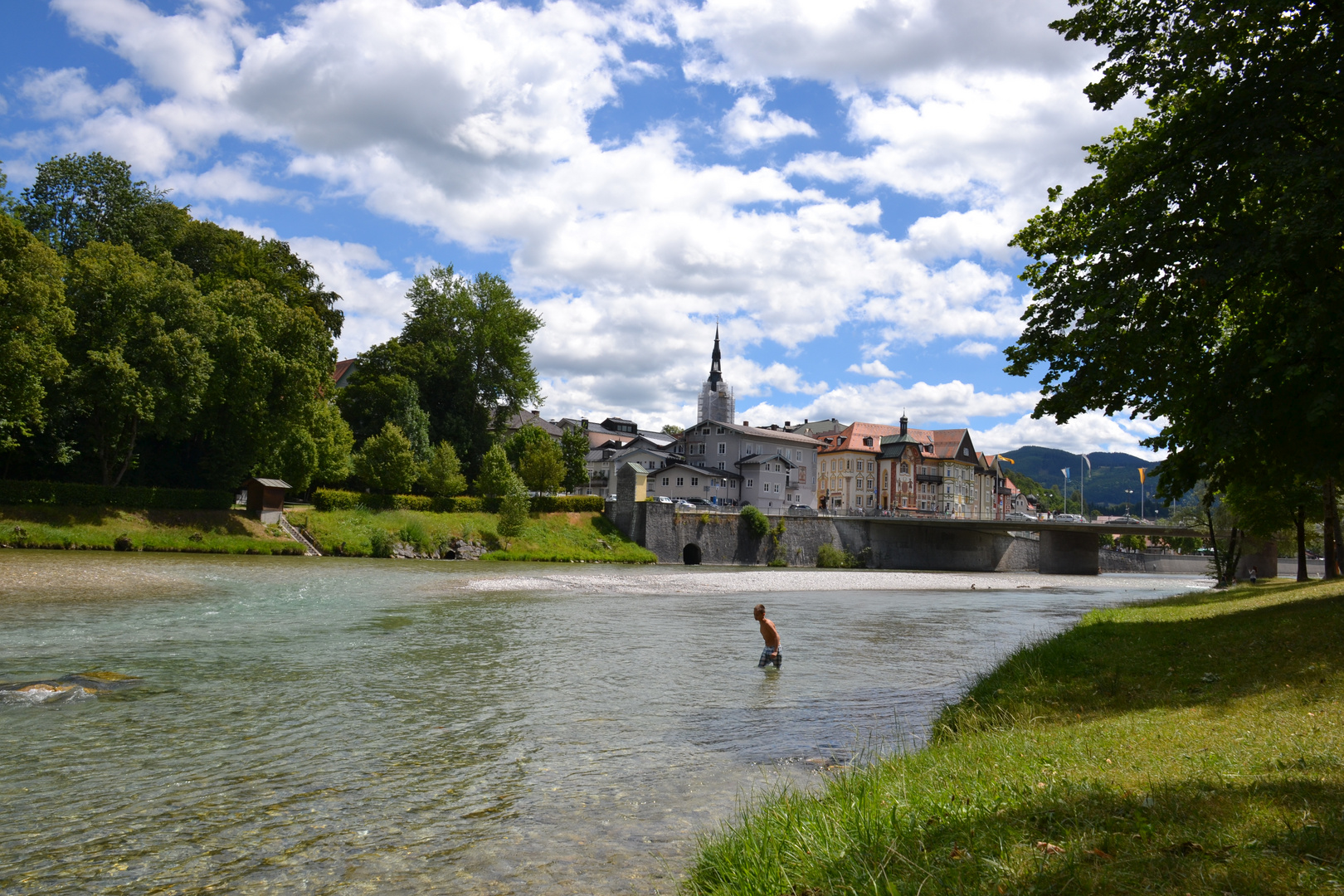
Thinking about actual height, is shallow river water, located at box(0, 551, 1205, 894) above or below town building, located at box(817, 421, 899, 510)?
below

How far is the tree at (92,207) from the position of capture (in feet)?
174

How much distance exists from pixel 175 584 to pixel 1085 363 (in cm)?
2958

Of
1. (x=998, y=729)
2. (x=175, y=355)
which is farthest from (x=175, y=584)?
(x=998, y=729)

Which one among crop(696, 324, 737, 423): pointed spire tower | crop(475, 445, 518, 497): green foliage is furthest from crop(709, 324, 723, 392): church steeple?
crop(475, 445, 518, 497): green foliage

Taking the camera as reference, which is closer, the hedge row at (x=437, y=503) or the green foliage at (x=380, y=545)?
the green foliage at (x=380, y=545)

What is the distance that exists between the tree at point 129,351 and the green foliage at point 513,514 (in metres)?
21.2

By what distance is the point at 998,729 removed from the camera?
31.7ft

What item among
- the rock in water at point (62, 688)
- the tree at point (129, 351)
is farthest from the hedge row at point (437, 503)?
the rock in water at point (62, 688)

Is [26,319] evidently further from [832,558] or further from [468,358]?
[832,558]

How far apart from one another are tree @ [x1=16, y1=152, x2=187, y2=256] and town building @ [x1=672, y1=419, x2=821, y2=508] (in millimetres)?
61311

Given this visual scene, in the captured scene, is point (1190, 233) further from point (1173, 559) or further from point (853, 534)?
point (1173, 559)

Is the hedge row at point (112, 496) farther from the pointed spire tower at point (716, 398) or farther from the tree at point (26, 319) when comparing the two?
the pointed spire tower at point (716, 398)

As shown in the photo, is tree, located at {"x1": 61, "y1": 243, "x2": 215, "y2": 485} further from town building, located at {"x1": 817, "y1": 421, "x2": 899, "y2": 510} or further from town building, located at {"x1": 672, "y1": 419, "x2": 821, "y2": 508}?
town building, located at {"x1": 817, "y1": 421, "x2": 899, "y2": 510}

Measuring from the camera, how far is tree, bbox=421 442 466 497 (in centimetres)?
6112
